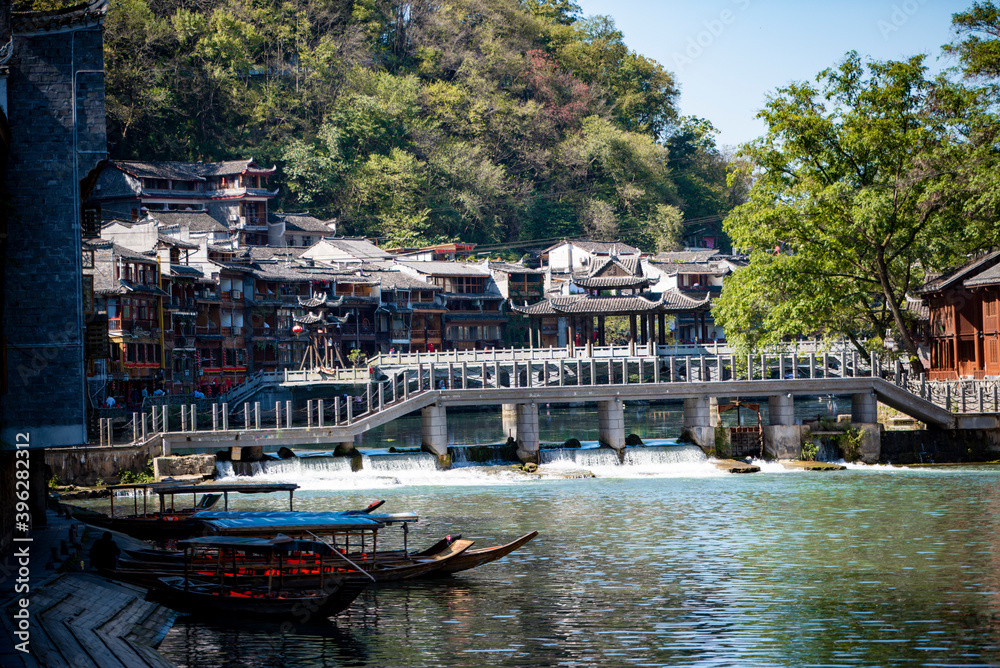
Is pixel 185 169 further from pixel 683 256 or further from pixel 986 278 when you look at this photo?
pixel 986 278

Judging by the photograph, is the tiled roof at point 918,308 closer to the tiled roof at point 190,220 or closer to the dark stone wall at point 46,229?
the dark stone wall at point 46,229

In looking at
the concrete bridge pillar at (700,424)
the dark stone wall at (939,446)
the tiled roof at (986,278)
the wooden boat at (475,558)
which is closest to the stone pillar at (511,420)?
the concrete bridge pillar at (700,424)

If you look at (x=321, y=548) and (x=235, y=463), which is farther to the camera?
(x=235, y=463)

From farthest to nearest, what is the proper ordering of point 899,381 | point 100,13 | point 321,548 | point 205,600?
point 899,381 → point 100,13 → point 321,548 → point 205,600

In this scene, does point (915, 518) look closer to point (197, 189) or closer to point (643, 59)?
point (197, 189)

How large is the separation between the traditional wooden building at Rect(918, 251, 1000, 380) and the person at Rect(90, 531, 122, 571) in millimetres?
47096

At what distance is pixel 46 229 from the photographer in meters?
29.2

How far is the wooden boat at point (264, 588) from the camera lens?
2511 centimetres

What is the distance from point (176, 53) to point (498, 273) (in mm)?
44466

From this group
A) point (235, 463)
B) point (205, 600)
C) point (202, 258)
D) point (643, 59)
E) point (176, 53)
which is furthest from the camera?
point (643, 59)

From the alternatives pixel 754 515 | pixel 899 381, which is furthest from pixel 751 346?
pixel 754 515

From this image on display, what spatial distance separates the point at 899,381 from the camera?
5862cm

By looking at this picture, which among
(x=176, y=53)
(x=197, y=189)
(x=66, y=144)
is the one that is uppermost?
(x=176, y=53)

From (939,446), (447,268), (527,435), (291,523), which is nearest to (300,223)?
(447,268)
